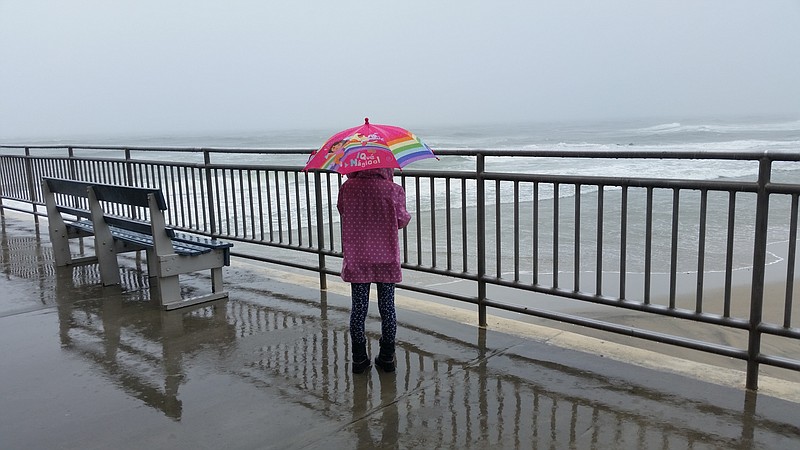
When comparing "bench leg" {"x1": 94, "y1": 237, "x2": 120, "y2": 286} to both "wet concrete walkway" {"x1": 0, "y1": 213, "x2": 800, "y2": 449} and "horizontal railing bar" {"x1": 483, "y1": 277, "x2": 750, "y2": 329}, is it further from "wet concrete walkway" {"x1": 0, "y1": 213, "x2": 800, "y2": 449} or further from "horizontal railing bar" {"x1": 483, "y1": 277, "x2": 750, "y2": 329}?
"horizontal railing bar" {"x1": 483, "y1": 277, "x2": 750, "y2": 329}

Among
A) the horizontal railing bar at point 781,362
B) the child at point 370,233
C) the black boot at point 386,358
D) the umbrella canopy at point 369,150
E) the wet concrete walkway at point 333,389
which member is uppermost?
the umbrella canopy at point 369,150

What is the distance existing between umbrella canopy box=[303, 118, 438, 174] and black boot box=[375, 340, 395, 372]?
3.86ft

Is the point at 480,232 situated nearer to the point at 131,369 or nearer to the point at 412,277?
the point at 131,369

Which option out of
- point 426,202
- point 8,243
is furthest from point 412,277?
point 426,202

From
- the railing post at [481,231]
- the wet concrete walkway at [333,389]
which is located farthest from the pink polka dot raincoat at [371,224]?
the railing post at [481,231]

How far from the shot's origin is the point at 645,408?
3574 mm

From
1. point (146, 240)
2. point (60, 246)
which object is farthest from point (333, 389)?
point (60, 246)

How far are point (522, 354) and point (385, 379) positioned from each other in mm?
980

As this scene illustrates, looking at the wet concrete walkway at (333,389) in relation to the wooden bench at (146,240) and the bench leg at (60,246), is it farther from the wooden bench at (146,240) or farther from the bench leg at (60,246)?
the bench leg at (60,246)

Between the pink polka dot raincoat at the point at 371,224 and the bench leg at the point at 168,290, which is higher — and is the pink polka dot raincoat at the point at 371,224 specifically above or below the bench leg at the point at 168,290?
above

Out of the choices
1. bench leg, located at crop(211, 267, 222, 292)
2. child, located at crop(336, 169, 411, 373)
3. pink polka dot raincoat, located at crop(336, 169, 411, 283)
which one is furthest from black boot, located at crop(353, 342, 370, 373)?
bench leg, located at crop(211, 267, 222, 292)

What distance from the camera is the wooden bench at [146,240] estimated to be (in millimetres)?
5586

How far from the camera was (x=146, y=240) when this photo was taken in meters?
6.21

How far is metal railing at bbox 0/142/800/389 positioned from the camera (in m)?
3.77
